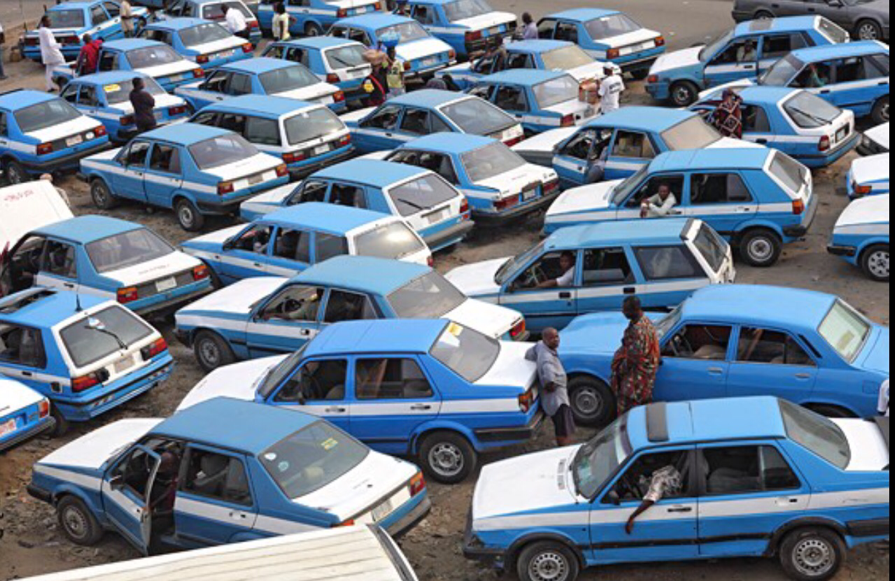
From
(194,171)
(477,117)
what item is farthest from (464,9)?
(194,171)

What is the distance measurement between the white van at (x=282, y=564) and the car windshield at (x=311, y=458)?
7.71 feet

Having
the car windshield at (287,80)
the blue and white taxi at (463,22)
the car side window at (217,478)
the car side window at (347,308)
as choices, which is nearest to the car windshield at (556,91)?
the car windshield at (287,80)

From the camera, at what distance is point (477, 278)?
14.8 m

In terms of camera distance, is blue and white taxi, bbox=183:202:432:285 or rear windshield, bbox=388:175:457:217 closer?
blue and white taxi, bbox=183:202:432:285

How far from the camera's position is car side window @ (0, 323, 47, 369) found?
1404 centimetres

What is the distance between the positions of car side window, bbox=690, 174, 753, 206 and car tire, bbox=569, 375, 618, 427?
4.22m

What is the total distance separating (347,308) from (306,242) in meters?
2.30

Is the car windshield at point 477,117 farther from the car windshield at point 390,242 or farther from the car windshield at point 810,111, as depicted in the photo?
the car windshield at point 390,242

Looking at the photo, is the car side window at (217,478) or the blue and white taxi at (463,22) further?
the blue and white taxi at (463,22)

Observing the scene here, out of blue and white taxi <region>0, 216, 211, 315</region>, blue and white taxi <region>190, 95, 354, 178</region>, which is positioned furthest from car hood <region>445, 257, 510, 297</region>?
blue and white taxi <region>190, 95, 354, 178</region>

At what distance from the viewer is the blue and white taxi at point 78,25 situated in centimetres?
3117

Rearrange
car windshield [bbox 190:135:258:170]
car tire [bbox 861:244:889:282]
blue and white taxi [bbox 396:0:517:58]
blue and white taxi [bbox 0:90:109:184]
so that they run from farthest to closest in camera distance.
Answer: blue and white taxi [bbox 396:0:517:58] → blue and white taxi [bbox 0:90:109:184] → car windshield [bbox 190:135:258:170] → car tire [bbox 861:244:889:282]

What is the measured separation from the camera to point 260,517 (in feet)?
33.1

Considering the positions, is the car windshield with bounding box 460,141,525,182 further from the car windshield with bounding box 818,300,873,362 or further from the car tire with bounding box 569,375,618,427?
the car windshield with bounding box 818,300,873,362
